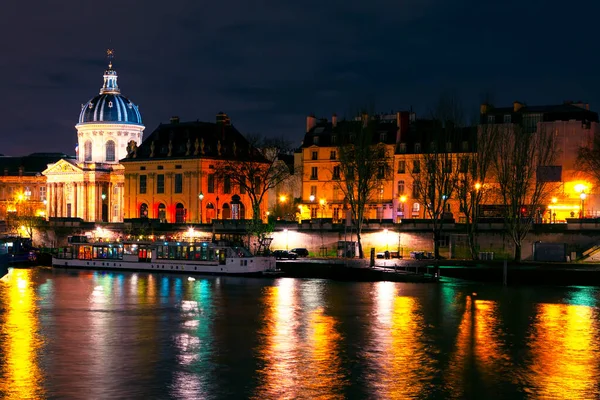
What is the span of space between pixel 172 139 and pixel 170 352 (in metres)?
84.0

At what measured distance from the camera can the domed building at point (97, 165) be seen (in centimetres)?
14938

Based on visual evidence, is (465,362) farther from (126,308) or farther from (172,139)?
(172,139)

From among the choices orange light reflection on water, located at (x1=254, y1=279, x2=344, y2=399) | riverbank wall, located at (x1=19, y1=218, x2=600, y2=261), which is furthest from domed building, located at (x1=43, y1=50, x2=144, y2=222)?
orange light reflection on water, located at (x1=254, y1=279, x2=344, y2=399)

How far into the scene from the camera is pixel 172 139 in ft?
409

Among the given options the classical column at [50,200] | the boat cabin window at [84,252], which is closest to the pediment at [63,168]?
the classical column at [50,200]

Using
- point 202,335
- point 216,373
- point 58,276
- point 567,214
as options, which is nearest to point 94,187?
point 58,276

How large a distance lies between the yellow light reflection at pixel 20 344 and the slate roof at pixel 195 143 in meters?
52.1

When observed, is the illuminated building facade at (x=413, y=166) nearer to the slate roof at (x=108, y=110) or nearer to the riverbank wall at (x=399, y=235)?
the riverbank wall at (x=399, y=235)

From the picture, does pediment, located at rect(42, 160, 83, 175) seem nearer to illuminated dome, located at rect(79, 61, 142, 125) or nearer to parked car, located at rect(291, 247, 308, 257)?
illuminated dome, located at rect(79, 61, 142, 125)

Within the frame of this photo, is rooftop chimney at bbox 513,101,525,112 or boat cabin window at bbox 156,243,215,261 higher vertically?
rooftop chimney at bbox 513,101,525,112

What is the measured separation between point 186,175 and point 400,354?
80.5 m

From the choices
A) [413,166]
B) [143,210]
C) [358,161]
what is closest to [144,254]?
[358,161]

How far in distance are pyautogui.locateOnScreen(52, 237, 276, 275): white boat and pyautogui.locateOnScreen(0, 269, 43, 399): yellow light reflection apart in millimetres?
17020

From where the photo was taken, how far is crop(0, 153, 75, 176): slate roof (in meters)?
173
